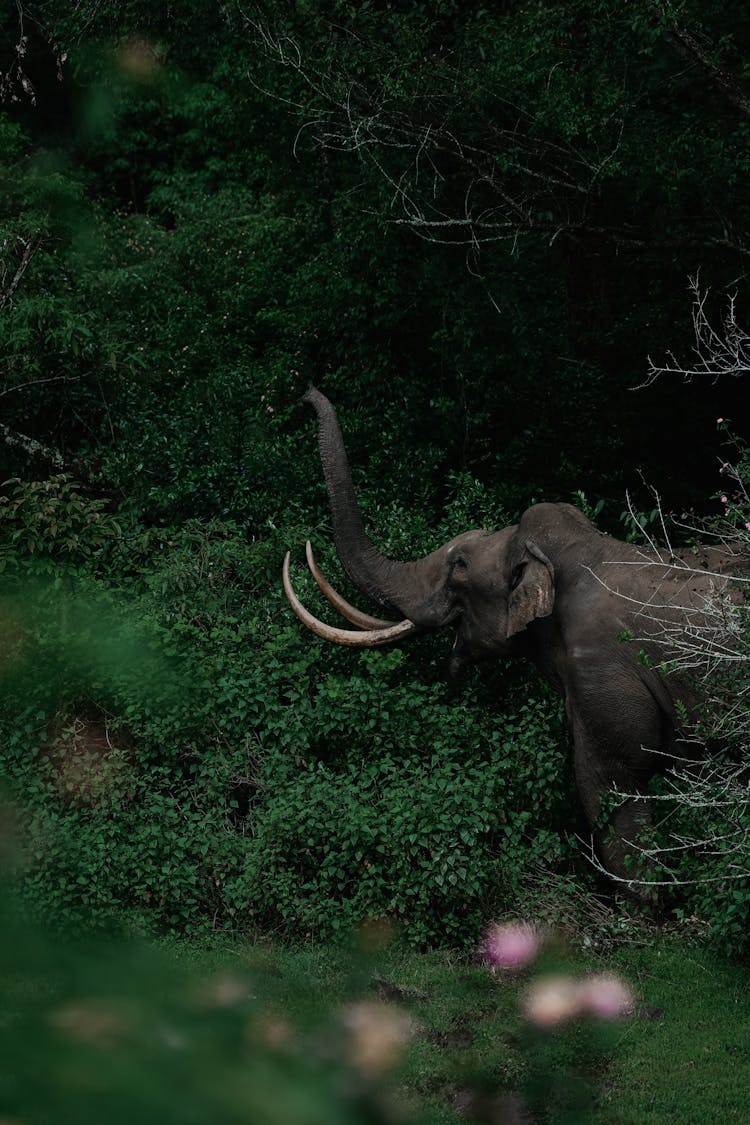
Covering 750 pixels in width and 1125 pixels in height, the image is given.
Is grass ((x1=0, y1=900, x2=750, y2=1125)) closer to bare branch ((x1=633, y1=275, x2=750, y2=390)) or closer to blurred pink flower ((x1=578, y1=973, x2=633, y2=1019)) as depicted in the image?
blurred pink flower ((x1=578, y1=973, x2=633, y2=1019))

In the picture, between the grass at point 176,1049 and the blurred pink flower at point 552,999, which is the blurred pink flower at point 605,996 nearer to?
the blurred pink flower at point 552,999

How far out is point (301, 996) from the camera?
5.84 ft

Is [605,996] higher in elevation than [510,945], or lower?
higher

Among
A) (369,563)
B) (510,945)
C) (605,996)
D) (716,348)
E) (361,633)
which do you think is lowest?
(716,348)

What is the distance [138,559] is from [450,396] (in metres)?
3.21

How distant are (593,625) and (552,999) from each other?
1.93m

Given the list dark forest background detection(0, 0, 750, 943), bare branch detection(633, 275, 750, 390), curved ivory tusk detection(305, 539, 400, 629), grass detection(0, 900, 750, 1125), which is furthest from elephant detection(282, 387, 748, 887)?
grass detection(0, 900, 750, 1125)

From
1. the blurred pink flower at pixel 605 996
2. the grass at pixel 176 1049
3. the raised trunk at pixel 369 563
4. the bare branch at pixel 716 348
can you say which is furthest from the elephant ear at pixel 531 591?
the grass at pixel 176 1049

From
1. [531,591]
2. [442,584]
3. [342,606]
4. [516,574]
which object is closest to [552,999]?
[531,591]

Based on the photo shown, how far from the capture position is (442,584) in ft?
24.4

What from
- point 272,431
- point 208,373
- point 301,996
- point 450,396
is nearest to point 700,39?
point 450,396

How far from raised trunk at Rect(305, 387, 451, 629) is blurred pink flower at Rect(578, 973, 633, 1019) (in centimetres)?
223

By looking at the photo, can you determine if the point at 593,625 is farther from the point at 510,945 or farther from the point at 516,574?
the point at 510,945

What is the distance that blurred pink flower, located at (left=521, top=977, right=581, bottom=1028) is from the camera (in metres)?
5.22
